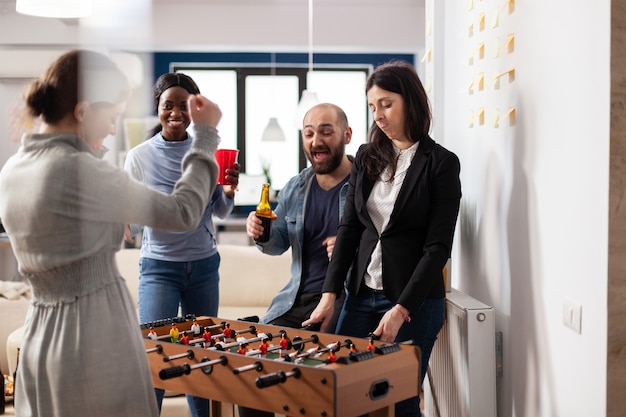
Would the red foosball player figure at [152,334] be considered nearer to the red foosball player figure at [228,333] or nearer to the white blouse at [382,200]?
the red foosball player figure at [228,333]

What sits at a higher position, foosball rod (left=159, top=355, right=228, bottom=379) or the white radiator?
foosball rod (left=159, top=355, right=228, bottom=379)

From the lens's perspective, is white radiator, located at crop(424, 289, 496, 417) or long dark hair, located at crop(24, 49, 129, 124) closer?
long dark hair, located at crop(24, 49, 129, 124)

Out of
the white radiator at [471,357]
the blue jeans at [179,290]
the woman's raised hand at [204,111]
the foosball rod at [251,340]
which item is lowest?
the white radiator at [471,357]

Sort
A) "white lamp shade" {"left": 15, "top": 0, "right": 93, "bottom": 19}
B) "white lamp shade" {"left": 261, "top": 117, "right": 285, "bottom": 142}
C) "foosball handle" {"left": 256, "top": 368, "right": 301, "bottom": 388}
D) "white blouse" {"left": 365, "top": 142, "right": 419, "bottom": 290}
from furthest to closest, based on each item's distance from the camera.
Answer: "white lamp shade" {"left": 261, "top": 117, "right": 285, "bottom": 142} → "white blouse" {"left": 365, "top": 142, "right": 419, "bottom": 290} → "foosball handle" {"left": 256, "top": 368, "right": 301, "bottom": 388} → "white lamp shade" {"left": 15, "top": 0, "right": 93, "bottom": 19}

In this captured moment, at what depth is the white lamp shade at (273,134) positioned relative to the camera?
7.62 metres

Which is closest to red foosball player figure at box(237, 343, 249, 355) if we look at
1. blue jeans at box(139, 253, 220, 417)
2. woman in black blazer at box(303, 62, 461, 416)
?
woman in black blazer at box(303, 62, 461, 416)

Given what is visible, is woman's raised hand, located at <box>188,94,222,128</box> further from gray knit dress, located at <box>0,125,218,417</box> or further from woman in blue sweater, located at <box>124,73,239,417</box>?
woman in blue sweater, located at <box>124,73,239,417</box>

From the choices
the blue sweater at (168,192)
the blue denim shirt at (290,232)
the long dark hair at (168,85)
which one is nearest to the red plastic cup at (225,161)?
the blue sweater at (168,192)

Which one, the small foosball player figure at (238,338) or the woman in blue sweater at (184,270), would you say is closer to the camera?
the small foosball player figure at (238,338)

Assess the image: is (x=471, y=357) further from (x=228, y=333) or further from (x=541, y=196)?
(x=228, y=333)

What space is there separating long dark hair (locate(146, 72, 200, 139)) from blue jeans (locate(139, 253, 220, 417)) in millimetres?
967

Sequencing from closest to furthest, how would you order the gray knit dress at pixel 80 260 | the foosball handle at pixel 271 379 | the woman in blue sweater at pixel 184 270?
the gray knit dress at pixel 80 260 < the foosball handle at pixel 271 379 < the woman in blue sweater at pixel 184 270

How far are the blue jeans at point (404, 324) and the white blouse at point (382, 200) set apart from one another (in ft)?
0.17

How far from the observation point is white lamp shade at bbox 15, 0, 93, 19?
1.18 metres
